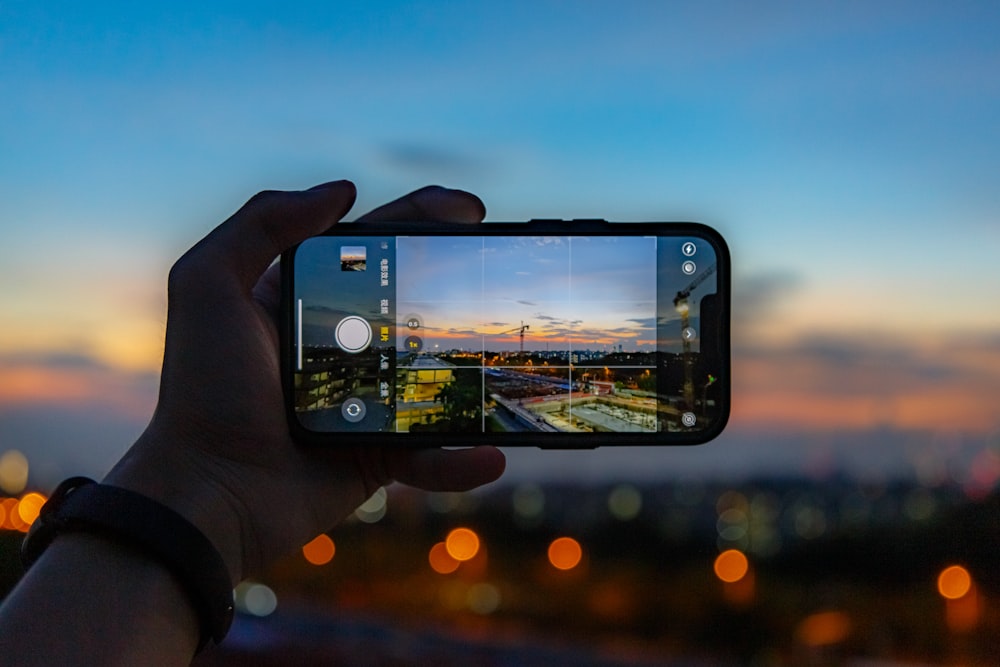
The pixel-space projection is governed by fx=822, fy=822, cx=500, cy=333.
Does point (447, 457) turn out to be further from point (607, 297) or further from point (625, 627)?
point (625, 627)

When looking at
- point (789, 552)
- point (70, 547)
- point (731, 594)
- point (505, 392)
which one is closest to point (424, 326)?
point (505, 392)

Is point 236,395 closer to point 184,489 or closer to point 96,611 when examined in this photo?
point 184,489

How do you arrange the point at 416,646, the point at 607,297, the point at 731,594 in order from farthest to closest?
the point at 731,594 → the point at 416,646 → the point at 607,297

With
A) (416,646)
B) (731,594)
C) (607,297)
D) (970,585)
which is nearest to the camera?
(607,297)

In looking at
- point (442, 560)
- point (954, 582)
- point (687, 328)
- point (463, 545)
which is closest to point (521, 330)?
point (687, 328)

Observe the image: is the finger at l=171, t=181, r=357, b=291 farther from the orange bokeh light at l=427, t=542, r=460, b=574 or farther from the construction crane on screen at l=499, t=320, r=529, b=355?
the orange bokeh light at l=427, t=542, r=460, b=574

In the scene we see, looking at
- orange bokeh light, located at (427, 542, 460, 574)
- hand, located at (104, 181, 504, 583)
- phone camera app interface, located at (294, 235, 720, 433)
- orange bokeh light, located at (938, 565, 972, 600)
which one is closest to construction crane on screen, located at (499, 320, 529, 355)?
phone camera app interface, located at (294, 235, 720, 433)

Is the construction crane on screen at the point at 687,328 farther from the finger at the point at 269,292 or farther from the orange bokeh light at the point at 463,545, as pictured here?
the orange bokeh light at the point at 463,545

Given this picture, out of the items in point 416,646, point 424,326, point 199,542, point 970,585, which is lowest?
point 970,585
